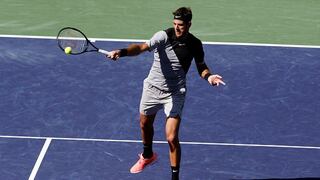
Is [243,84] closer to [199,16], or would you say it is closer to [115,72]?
[115,72]

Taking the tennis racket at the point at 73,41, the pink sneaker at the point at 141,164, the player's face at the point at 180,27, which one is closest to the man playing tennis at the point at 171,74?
the player's face at the point at 180,27

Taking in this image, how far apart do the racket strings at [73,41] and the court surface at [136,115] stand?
5.18 feet

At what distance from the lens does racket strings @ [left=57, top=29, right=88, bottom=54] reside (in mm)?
10523

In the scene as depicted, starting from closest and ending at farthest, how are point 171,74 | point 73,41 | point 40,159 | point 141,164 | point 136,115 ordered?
point 171,74, point 141,164, point 73,41, point 40,159, point 136,115

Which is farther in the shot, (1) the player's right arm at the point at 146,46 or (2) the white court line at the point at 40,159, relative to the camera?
(2) the white court line at the point at 40,159

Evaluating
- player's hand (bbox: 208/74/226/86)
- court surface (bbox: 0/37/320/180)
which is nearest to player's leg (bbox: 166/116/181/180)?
court surface (bbox: 0/37/320/180)

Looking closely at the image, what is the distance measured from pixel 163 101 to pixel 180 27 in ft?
3.72

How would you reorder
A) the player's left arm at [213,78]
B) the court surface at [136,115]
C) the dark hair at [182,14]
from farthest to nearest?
the court surface at [136,115] → the player's left arm at [213,78] → the dark hair at [182,14]

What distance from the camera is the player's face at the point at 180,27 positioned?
30.5 ft

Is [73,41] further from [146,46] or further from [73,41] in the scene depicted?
[146,46]

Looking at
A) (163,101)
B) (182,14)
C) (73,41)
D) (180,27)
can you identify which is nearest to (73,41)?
(73,41)

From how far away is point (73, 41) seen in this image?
1063cm

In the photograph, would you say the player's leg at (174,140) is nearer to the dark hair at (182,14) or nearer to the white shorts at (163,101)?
the white shorts at (163,101)

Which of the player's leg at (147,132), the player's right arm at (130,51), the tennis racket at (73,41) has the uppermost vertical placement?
the player's right arm at (130,51)
